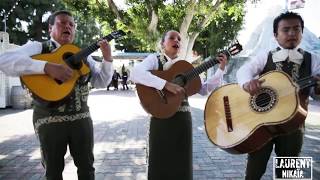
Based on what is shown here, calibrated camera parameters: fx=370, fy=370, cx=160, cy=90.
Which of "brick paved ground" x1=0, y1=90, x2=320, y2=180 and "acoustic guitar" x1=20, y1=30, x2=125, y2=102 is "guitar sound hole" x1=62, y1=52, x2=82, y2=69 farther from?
"brick paved ground" x1=0, y1=90, x2=320, y2=180

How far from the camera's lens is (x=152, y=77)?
361 centimetres

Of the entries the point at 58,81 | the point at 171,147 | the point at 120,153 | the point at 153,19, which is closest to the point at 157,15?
the point at 153,19

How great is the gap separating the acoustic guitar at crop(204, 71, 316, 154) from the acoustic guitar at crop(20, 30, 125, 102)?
1.18 m

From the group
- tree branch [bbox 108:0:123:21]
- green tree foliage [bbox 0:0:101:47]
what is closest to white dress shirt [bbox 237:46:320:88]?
tree branch [bbox 108:0:123:21]

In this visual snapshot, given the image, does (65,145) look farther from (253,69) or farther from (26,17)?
(26,17)

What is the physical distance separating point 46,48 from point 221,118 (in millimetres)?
1717

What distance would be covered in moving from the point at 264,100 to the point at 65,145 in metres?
1.77

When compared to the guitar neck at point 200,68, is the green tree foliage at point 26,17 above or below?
above

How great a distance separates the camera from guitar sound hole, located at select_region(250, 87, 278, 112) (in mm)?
3035

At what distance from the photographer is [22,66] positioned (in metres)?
3.06

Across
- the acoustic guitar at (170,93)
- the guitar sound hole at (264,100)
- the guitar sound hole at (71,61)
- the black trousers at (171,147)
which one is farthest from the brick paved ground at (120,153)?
the guitar sound hole at (71,61)

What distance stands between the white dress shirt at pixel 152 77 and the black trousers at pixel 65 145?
0.67m

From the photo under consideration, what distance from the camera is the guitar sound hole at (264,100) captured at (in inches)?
119

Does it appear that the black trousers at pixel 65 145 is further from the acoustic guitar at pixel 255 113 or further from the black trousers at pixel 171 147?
the acoustic guitar at pixel 255 113
